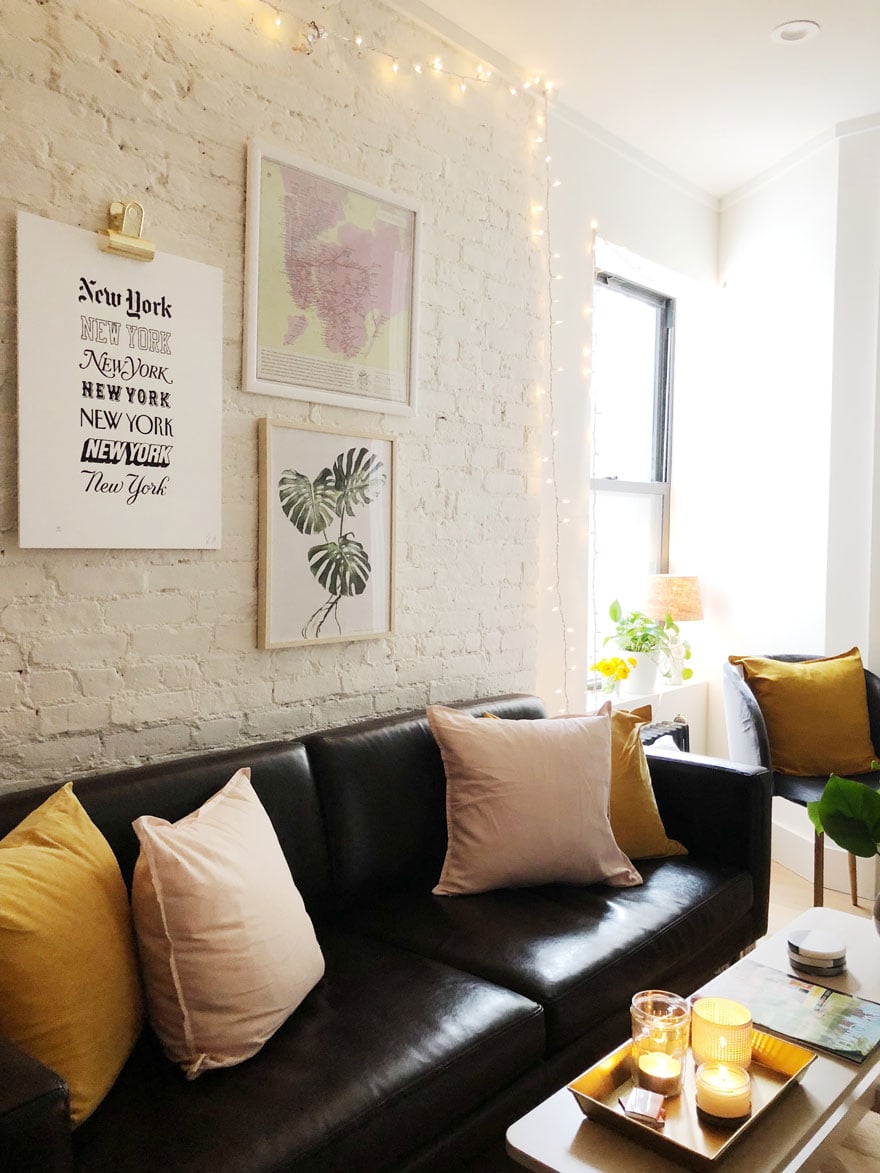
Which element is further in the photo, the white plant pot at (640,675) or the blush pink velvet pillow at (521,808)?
the white plant pot at (640,675)

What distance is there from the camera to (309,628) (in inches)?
94.7

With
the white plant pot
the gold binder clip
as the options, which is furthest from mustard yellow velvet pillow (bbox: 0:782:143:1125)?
the white plant pot

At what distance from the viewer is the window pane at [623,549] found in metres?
3.95

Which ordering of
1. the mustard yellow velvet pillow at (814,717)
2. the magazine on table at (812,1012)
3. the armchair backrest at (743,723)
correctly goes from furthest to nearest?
1. the mustard yellow velvet pillow at (814,717)
2. the armchair backrest at (743,723)
3. the magazine on table at (812,1012)

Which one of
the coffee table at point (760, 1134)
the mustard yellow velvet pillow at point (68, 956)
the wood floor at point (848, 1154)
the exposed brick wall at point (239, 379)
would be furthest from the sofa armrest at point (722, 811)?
the mustard yellow velvet pillow at point (68, 956)

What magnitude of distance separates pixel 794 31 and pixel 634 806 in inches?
95.5

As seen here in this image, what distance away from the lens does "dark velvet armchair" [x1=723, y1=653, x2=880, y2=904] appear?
3051 mm

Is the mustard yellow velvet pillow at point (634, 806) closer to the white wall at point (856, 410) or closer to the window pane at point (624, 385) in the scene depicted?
the white wall at point (856, 410)

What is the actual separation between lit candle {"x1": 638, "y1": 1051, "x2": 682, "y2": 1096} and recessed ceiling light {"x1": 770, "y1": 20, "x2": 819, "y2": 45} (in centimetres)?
292

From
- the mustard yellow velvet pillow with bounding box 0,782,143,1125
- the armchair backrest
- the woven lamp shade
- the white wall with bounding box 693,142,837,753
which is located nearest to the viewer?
the mustard yellow velvet pillow with bounding box 0,782,143,1125

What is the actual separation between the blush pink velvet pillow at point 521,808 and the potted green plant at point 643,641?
1469 mm

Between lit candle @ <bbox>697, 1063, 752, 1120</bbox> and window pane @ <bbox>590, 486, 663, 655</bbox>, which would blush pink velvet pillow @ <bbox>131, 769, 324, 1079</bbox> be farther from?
window pane @ <bbox>590, 486, 663, 655</bbox>

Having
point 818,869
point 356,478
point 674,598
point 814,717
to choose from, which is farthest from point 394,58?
point 818,869

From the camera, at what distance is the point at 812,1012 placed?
1.67m
